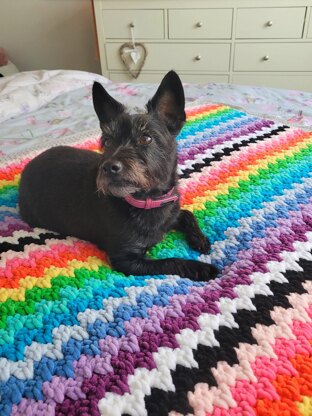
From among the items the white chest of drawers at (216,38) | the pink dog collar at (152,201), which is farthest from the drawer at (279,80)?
the pink dog collar at (152,201)

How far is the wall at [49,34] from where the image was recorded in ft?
12.9

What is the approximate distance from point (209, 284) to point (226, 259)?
14 centimetres

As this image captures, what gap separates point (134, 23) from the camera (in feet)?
11.1

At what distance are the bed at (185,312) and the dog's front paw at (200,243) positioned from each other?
0.02 meters

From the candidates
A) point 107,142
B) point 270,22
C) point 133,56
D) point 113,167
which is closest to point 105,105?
point 107,142

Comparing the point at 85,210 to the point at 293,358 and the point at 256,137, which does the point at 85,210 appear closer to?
the point at 293,358

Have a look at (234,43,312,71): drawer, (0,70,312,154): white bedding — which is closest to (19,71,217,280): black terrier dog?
(0,70,312,154): white bedding

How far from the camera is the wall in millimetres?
3922

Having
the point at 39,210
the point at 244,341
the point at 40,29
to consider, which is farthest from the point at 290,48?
the point at 244,341

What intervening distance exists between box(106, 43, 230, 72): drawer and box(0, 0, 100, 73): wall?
66 centimetres

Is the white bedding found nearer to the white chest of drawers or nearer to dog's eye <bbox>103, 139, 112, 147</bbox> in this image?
dog's eye <bbox>103, 139, 112, 147</bbox>

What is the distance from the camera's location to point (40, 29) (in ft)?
13.3

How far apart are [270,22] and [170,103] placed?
2.69m

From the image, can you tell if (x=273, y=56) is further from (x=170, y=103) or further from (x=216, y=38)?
(x=170, y=103)
